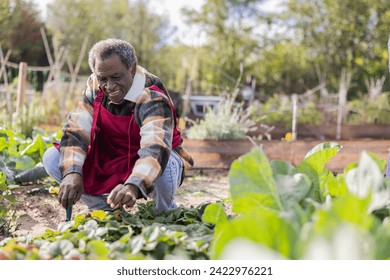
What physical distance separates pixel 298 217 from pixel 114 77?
4.14 ft

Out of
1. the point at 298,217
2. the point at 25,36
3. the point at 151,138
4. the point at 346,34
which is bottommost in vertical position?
the point at 298,217

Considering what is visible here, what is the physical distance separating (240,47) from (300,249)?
16.7 m

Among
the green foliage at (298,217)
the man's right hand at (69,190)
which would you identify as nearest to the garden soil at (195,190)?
the man's right hand at (69,190)

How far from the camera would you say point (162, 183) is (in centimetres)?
276

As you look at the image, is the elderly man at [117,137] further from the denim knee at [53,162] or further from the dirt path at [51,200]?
the dirt path at [51,200]

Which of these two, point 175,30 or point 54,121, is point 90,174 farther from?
point 175,30

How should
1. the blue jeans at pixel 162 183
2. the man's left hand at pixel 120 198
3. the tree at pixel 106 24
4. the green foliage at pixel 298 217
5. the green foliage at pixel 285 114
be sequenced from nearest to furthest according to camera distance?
1. the green foliage at pixel 298 217
2. the man's left hand at pixel 120 198
3. the blue jeans at pixel 162 183
4. the green foliage at pixel 285 114
5. the tree at pixel 106 24

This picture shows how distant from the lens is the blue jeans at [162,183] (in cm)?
276

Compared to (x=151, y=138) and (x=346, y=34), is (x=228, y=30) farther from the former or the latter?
(x=151, y=138)

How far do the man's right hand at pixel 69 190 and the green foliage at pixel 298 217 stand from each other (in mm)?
926

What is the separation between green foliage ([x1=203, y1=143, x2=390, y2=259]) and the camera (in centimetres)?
115

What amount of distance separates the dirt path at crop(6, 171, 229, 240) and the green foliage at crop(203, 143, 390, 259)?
4.30ft

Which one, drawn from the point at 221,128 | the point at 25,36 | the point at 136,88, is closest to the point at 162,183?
the point at 136,88

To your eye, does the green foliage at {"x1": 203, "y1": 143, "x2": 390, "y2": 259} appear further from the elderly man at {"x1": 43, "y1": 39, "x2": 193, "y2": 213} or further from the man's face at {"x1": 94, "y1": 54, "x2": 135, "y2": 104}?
the man's face at {"x1": 94, "y1": 54, "x2": 135, "y2": 104}
